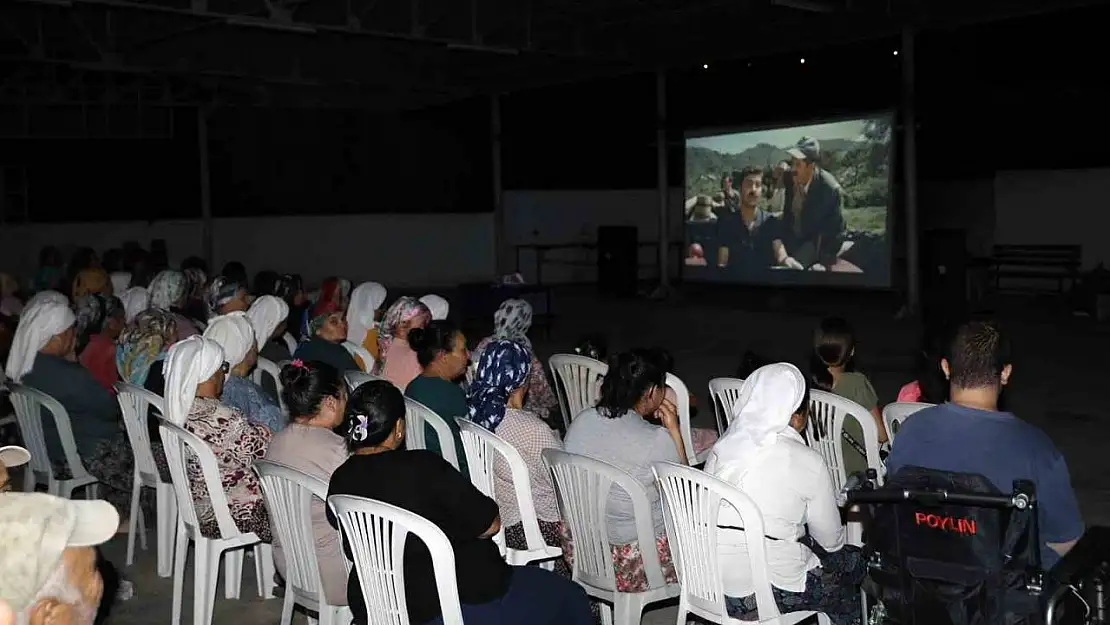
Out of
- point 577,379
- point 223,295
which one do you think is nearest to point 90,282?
point 223,295

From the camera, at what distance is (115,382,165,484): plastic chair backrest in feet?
12.9

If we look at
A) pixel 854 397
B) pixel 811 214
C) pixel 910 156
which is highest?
pixel 910 156

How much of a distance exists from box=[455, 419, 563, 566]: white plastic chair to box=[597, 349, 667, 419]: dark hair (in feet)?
1.04

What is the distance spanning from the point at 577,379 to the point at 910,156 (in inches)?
311

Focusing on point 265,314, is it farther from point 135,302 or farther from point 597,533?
point 597,533

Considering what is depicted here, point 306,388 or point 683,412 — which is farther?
point 683,412

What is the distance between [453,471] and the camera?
8.02 feet

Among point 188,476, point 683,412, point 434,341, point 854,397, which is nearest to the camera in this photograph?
point 188,476

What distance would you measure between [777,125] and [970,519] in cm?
1112

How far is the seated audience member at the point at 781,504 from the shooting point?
8.67 feet

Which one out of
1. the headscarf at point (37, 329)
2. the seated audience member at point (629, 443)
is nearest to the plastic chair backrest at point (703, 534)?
the seated audience member at point (629, 443)

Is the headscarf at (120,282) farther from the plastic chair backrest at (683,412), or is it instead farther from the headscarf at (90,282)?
the plastic chair backrest at (683,412)

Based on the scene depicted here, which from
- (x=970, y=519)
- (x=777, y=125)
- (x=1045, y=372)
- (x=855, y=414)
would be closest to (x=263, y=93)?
(x=777, y=125)

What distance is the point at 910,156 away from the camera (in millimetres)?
11422
